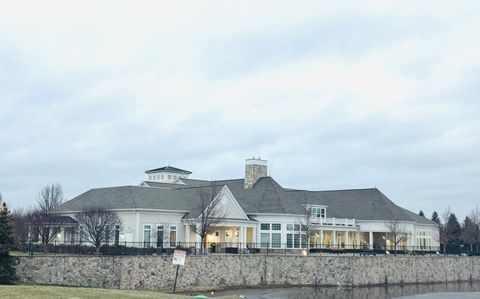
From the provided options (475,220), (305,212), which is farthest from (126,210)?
(475,220)

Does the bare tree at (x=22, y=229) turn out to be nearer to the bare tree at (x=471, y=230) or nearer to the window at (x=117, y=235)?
the window at (x=117, y=235)

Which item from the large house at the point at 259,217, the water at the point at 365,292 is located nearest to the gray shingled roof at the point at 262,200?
the large house at the point at 259,217

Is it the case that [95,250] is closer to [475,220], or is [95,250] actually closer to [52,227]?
[52,227]

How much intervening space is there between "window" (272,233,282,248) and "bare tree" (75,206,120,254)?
53.5 ft

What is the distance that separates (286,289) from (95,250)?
51.8 feet

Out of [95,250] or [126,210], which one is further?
[126,210]

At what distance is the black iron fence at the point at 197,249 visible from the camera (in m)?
51.2

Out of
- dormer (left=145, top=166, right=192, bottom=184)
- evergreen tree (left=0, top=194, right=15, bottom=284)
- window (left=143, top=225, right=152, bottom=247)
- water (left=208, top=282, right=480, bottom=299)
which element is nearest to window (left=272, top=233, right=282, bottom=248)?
water (left=208, top=282, right=480, bottom=299)

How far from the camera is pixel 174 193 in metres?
66.8

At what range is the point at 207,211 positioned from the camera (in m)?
61.2

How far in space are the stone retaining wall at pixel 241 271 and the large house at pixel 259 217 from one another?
786 cm

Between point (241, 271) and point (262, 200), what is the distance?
17.5 m

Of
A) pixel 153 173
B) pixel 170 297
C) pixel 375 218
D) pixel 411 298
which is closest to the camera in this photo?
pixel 170 297

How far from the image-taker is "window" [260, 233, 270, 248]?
65438 mm
